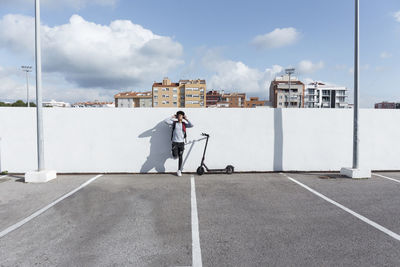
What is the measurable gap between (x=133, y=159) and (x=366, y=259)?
5757 mm

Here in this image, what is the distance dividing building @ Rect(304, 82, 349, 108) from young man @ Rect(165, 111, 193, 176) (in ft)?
312

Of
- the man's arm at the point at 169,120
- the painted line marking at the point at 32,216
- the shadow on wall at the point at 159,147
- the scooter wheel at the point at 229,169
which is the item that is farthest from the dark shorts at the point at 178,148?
the painted line marking at the point at 32,216

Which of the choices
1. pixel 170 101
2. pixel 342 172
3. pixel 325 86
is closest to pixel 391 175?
pixel 342 172

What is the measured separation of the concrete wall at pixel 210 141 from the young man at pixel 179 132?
1.25ft

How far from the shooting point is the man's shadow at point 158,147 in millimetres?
6652

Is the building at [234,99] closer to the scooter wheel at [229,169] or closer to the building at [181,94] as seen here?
Result: the building at [181,94]

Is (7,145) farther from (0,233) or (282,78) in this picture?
(282,78)

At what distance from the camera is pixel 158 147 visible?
21.9ft

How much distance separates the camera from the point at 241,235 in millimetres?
3094

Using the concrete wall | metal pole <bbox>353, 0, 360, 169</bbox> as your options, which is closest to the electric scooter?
the concrete wall

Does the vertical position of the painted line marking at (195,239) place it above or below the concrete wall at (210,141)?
below

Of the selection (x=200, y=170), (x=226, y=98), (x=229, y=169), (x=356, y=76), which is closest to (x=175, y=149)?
(x=200, y=170)

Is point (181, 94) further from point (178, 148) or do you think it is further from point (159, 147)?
point (178, 148)

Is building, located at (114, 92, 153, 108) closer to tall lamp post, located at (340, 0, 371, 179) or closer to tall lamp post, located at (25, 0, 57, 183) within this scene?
tall lamp post, located at (25, 0, 57, 183)
